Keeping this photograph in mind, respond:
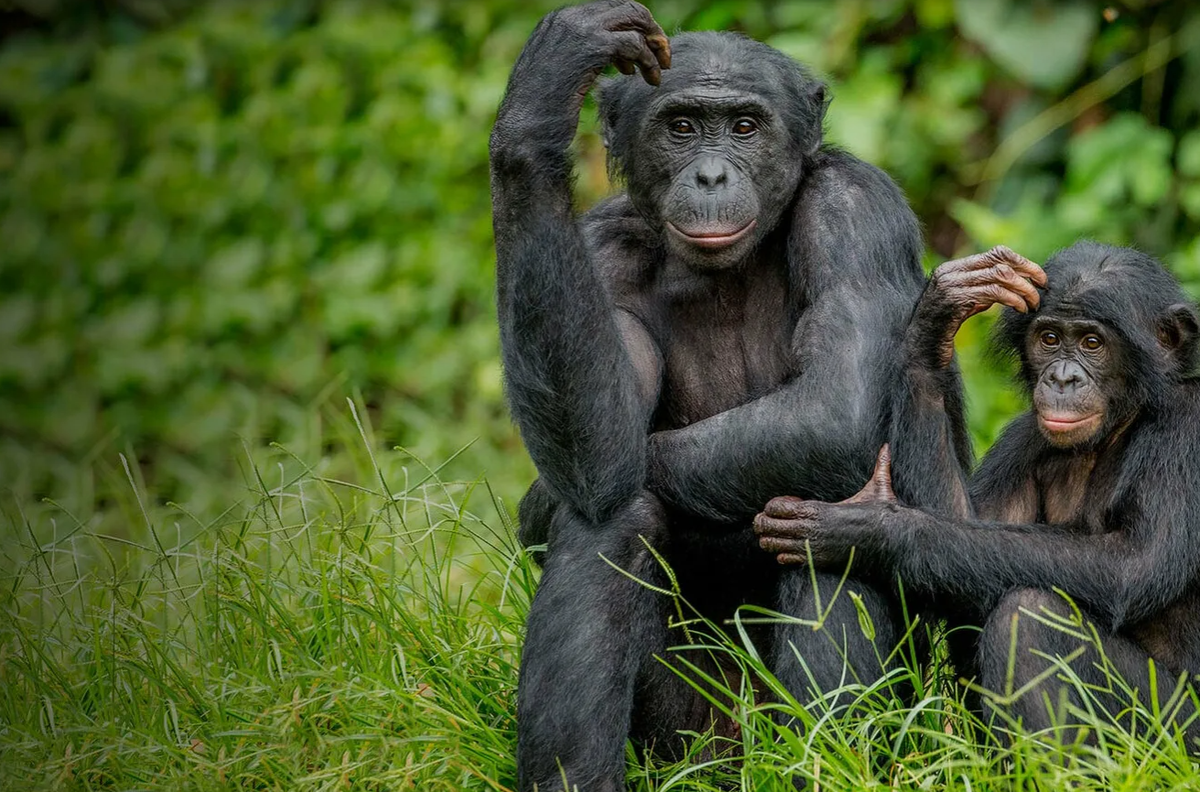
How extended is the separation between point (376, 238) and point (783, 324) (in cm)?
610

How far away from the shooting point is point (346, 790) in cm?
400

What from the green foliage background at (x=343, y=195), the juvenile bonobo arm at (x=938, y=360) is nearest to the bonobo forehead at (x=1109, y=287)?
the juvenile bonobo arm at (x=938, y=360)

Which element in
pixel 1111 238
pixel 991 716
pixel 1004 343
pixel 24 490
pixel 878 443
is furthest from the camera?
pixel 1111 238

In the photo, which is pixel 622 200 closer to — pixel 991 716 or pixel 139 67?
pixel 991 716

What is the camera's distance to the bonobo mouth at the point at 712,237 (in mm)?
4340

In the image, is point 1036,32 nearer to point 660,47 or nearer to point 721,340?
point 721,340

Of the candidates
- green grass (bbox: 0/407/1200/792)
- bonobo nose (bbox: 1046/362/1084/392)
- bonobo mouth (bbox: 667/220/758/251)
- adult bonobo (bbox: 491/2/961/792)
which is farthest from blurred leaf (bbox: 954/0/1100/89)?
green grass (bbox: 0/407/1200/792)

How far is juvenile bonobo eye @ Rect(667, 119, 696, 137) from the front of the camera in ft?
15.0

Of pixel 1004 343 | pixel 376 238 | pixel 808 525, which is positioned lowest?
pixel 376 238

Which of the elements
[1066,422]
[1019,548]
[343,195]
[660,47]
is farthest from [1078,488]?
[343,195]

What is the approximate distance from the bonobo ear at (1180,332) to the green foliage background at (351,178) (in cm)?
378

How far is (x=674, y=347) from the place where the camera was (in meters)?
4.69

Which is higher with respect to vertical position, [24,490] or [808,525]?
[808,525]

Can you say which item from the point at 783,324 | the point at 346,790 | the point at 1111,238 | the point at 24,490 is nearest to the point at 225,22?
the point at 24,490
